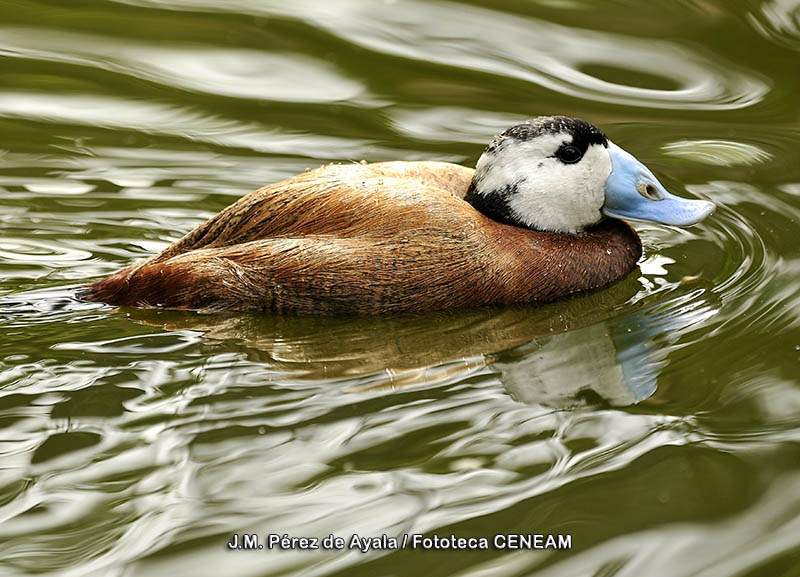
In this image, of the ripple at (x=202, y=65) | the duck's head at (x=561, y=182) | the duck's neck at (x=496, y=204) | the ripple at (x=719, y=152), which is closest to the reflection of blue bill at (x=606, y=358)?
the duck's head at (x=561, y=182)

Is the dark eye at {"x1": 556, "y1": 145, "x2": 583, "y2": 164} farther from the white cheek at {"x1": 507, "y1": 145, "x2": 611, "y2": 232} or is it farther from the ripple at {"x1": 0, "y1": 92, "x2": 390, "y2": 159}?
the ripple at {"x1": 0, "y1": 92, "x2": 390, "y2": 159}

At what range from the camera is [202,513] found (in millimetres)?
3934

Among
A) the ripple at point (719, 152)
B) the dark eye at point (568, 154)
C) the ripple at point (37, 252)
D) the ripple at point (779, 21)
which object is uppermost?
the ripple at point (779, 21)

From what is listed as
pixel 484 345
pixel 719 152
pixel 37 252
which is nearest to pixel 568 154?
pixel 484 345

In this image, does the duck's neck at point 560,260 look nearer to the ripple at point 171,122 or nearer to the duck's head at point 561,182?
the duck's head at point 561,182

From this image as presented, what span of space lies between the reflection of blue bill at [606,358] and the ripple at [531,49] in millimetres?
3086

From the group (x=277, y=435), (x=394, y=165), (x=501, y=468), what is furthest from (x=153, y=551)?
(x=394, y=165)

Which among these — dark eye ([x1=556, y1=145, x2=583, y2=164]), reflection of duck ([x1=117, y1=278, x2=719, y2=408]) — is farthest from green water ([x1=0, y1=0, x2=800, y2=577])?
dark eye ([x1=556, y1=145, x2=583, y2=164])

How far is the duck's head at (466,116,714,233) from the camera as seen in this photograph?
5.81 meters

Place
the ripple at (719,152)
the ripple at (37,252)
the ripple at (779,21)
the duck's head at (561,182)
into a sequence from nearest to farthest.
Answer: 1. the duck's head at (561,182)
2. the ripple at (37,252)
3. the ripple at (719,152)
4. the ripple at (779,21)

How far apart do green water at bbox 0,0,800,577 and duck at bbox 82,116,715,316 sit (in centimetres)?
13

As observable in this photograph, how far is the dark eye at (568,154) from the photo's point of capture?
5832mm

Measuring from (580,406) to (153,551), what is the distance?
5.75 ft

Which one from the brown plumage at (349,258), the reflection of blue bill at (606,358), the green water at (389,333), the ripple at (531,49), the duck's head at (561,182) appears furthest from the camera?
the ripple at (531,49)
